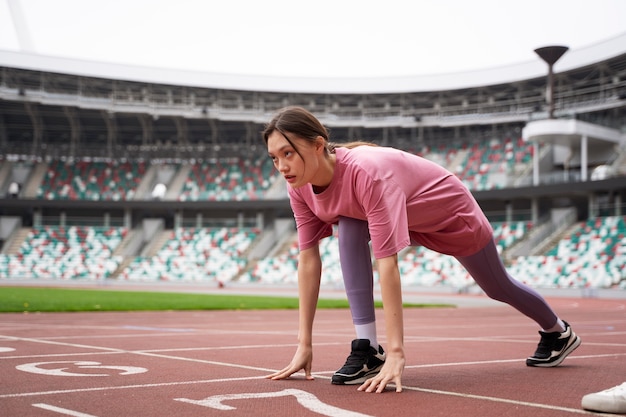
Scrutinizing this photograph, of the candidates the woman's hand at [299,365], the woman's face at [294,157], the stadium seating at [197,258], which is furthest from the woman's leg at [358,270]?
the stadium seating at [197,258]

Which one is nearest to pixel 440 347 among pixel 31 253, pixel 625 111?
pixel 625 111

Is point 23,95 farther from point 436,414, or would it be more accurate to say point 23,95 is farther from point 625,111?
point 436,414

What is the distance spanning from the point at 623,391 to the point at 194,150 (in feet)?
170

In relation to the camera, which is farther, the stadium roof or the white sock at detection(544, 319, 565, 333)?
the stadium roof

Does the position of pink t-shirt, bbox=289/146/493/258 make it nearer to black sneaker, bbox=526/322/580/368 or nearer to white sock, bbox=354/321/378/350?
white sock, bbox=354/321/378/350

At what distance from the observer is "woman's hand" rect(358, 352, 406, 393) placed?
4531 mm

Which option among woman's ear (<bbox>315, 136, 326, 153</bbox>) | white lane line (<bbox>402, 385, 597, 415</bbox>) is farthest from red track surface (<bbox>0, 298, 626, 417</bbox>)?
woman's ear (<bbox>315, 136, 326, 153</bbox>)

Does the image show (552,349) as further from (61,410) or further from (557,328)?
(61,410)

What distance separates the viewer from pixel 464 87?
4775cm

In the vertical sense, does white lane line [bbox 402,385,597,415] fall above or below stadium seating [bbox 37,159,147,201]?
below

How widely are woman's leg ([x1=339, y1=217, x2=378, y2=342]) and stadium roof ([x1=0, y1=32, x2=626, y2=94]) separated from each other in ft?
131

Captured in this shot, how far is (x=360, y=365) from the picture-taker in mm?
4996

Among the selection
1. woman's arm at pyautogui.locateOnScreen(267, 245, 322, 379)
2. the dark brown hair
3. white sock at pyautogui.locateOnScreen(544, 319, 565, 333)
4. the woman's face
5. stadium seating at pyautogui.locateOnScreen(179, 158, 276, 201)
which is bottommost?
white sock at pyautogui.locateOnScreen(544, 319, 565, 333)

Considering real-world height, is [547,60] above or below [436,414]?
above
